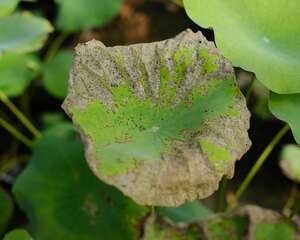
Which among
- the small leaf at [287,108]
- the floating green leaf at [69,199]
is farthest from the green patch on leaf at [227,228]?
the small leaf at [287,108]

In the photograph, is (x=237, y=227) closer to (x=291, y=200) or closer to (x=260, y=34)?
(x=260, y=34)

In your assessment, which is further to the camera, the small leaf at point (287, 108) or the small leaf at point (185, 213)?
the small leaf at point (185, 213)

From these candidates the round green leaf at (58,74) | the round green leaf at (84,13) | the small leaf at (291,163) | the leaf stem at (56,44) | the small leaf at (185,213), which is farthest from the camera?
the leaf stem at (56,44)

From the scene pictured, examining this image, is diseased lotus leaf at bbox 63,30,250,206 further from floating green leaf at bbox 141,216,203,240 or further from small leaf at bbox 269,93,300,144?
floating green leaf at bbox 141,216,203,240

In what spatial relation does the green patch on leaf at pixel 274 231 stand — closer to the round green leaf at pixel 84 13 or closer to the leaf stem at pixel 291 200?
the leaf stem at pixel 291 200

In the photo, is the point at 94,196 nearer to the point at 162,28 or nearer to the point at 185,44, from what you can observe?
the point at 185,44

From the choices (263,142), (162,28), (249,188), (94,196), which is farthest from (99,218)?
(162,28)

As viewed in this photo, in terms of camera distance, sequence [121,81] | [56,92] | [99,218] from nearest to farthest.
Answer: [121,81]
[99,218]
[56,92]
